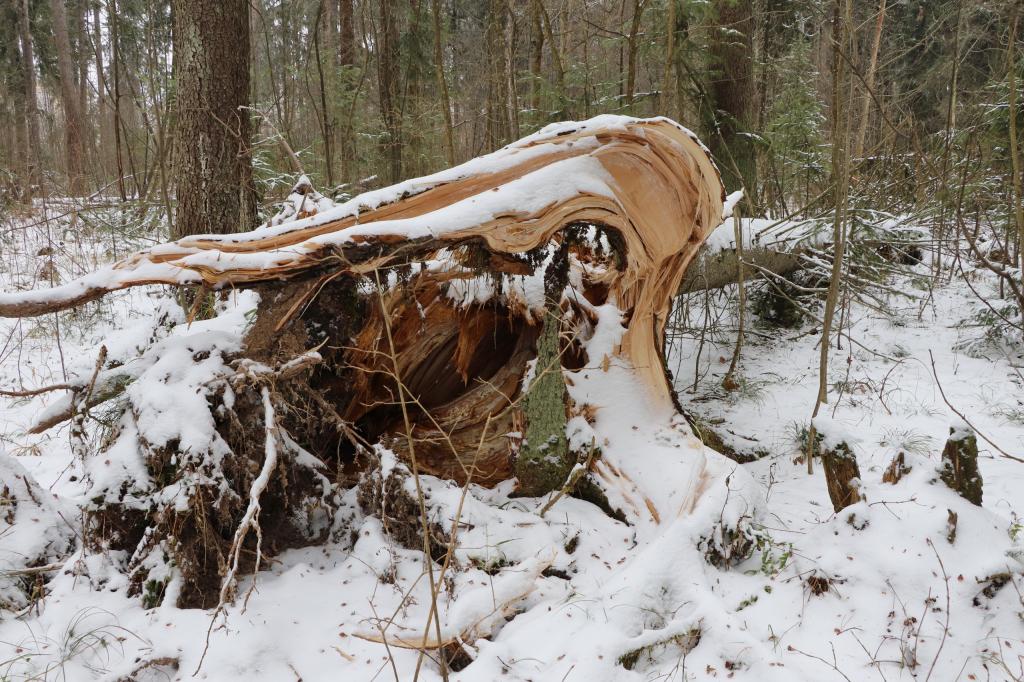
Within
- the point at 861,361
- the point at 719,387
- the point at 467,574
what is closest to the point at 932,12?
the point at 861,361

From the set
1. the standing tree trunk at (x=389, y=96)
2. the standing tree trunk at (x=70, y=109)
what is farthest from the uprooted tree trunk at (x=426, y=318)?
the standing tree trunk at (x=70, y=109)

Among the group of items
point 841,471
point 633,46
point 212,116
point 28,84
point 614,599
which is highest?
point 28,84

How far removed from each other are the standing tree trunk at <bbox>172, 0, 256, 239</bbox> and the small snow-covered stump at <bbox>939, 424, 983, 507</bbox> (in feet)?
16.1

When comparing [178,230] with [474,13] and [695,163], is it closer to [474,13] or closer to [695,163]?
[695,163]

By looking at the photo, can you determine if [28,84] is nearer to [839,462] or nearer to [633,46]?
[633,46]

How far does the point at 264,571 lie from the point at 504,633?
1188 mm

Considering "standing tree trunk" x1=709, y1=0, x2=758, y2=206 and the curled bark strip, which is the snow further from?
"standing tree trunk" x1=709, y1=0, x2=758, y2=206

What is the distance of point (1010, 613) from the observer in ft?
8.13

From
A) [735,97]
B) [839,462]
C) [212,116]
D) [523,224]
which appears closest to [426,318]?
[523,224]

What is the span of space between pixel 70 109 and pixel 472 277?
1240cm

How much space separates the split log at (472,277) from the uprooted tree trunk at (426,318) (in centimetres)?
1

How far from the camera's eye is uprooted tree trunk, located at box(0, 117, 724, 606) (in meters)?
2.87

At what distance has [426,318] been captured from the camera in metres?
3.82

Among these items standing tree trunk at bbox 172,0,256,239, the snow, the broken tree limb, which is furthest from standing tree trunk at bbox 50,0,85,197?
the broken tree limb
